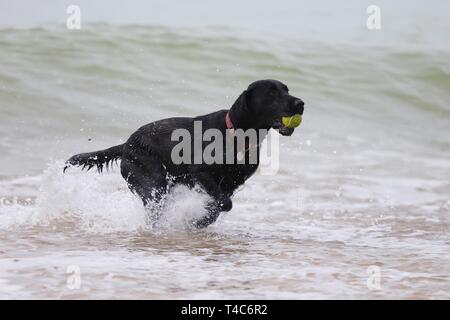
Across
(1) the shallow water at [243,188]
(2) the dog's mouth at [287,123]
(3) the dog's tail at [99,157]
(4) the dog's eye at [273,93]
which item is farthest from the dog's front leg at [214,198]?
(3) the dog's tail at [99,157]

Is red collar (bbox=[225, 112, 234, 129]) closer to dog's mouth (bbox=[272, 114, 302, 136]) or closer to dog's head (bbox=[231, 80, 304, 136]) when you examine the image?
dog's head (bbox=[231, 80, 304, 136])

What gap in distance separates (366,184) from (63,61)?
8051mm

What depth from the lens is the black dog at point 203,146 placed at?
6.31 meters

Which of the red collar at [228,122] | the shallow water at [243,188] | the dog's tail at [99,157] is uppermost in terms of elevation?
the red collar at [228,122]

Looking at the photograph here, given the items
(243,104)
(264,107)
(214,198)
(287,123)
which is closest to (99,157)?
(214,198)

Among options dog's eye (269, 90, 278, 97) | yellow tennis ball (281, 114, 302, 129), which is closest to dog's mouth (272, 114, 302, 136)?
yellow tennis ball (281, 114, 302, 129)

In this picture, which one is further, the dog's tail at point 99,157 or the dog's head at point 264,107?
the dog's tail at point 99,157

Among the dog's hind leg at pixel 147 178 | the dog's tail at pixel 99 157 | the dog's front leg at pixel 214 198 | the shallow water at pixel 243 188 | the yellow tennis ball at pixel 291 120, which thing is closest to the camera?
the shallow water at pixel 243 188

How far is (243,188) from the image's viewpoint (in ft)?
24.0

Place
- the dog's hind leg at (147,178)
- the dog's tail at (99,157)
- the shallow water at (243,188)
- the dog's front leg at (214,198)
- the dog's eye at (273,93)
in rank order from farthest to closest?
1. the dog's tail at (99,157)
2. the dog's hind leg at (147,178)
3. the dog's front leg at (214,198)
4. the dog's eye at (273,93)
5. the shallow water at (243,188)

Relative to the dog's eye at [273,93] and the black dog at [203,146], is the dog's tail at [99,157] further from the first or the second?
the dog's eye at [273,93]

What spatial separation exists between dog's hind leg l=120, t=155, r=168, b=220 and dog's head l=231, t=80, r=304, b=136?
35.2 inches

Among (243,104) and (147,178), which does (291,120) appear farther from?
(147,178)

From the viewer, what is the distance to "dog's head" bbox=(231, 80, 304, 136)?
20.6 feet
